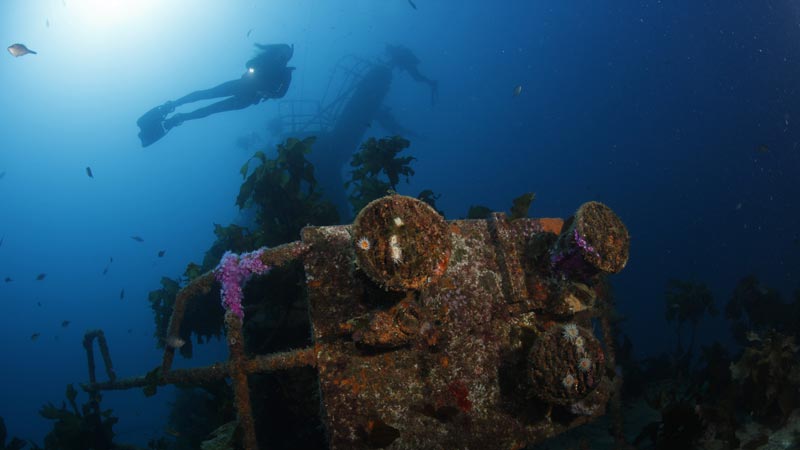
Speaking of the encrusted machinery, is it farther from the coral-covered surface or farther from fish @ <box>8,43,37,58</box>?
fish @ <box>8,43,37,58</box>

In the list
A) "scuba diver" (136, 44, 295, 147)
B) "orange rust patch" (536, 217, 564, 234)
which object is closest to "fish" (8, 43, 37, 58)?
"scuba diver" (136, 44, 295, 147)

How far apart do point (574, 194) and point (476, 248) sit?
91.0m

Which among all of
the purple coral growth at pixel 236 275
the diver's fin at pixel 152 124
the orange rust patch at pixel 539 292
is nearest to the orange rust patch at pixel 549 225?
the orange rust patch at pixel 539 292

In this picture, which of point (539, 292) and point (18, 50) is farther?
point (18, 50)

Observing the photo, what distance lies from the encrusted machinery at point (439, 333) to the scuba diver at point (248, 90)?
15404 millimetres

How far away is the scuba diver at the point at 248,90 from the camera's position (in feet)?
54.1

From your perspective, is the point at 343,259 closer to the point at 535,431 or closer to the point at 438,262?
the point at 438,262

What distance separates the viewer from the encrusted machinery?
2889mm

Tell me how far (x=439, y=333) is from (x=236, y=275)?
2.07 metres

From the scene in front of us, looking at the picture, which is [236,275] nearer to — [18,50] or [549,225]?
[549,225]

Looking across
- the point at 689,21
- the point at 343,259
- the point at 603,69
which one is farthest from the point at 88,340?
the point at 603,69

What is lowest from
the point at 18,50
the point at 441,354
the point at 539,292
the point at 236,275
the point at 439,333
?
the point at 441,354

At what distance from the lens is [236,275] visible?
367 cm

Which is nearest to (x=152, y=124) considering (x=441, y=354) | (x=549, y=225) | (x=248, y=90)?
(x=248, y=90)
